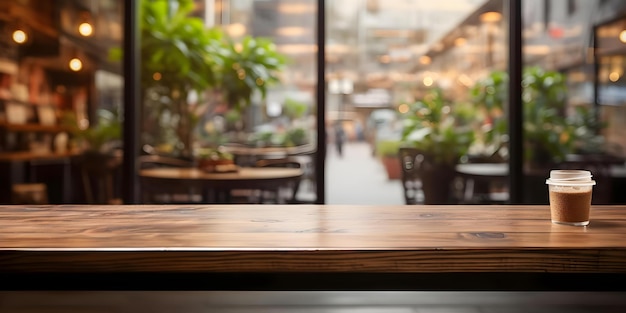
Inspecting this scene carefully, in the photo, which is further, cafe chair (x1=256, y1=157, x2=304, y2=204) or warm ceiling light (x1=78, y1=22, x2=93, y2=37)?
warm ceiling light (x1=78, y1=22, x2=93, y2=37)

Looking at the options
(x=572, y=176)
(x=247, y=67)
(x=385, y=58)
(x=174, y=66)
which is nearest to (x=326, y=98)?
(x=385, y=58)

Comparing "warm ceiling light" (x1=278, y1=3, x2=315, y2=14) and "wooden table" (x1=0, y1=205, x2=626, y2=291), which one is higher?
"warm ceiling light" (x1=278, y1=3, x2=315, y2=14)

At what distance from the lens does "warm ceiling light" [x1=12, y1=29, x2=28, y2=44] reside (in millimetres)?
4371

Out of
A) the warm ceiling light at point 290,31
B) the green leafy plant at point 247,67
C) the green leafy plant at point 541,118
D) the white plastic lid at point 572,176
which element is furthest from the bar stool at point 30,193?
the white plastic lid at point 572,176

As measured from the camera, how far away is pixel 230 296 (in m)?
1.34

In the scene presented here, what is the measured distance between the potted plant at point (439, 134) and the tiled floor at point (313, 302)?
2.89 meters

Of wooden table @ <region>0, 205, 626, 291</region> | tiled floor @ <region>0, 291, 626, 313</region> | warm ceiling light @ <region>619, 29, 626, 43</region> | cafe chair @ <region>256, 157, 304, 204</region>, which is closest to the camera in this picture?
wooden table @ <region>0, 205, 626, 291</region>

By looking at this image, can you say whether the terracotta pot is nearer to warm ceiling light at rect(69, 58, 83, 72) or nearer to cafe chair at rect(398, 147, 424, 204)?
cafe chair at rect(398, 147, 424, 204)

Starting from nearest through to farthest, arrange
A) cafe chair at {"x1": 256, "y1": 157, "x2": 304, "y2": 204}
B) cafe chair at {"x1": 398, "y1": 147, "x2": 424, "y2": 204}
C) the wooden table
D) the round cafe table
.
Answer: the wooden table, the round cafe table, cafe chair at {"x1": 256, "y1": 157, "x2": 304, "y2": 204}, cafe chair at {"x1": 398, "y1": 147, "x2": 424, "y2": 204}

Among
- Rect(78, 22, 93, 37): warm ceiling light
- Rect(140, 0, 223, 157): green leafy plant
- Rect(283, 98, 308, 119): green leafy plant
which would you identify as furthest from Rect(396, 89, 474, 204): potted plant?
Rect(78, 22, 93, 37): warm ceiling light

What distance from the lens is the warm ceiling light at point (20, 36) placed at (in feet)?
14.3

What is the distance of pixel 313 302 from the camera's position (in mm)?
1345

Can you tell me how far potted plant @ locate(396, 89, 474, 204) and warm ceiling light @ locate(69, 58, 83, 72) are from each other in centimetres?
227

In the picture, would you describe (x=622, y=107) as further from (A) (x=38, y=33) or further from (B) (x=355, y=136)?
(A) (x=38, y=33)
